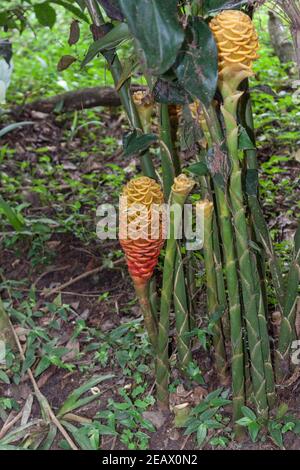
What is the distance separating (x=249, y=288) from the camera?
1.45 metres

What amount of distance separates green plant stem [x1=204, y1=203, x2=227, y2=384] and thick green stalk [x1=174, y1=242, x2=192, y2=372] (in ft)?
0.20

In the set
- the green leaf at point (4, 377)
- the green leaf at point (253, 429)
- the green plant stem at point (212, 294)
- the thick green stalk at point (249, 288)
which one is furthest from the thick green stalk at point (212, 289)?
the green leaf at point (4, 377)

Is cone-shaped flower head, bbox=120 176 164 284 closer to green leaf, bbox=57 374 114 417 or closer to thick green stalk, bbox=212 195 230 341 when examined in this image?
thick green stalk, bbox=212 195 230 341

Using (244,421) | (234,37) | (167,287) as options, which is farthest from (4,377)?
(234,37)

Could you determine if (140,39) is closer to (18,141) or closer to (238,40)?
(238,40)

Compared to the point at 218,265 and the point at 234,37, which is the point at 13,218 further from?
the point at 234,37

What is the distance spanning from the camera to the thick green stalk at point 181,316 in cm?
157

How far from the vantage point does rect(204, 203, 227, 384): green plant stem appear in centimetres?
151

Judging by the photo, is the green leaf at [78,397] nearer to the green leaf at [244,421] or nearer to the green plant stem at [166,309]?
the green plant stem at [166,309]

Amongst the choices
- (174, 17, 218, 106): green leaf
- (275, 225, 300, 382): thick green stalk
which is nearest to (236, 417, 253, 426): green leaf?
(275, 225, 300, 382): thick green stalk

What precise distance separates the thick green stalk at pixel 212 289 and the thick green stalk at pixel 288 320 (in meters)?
0.14

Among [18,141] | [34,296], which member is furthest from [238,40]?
[18,141]

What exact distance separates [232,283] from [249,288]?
0.13 feet

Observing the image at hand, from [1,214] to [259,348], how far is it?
5.13 ft
